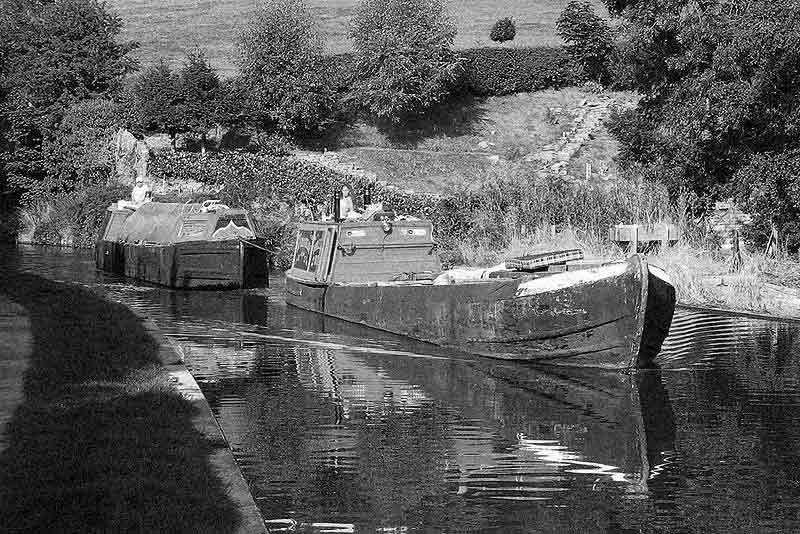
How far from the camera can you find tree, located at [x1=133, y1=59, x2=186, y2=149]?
4678cm

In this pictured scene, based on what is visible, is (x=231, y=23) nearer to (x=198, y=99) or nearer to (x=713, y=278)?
(x=198, y=99)

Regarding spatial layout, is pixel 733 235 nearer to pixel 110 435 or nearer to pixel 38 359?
pixel 38 359

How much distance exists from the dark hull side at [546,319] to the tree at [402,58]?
32088mm

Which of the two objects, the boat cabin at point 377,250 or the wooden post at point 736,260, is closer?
the boat cabin at point 377,250

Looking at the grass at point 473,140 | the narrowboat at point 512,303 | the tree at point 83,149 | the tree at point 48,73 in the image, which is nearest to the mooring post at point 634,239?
the narrowboat at point 512,303

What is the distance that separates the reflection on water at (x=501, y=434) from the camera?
9305 mm

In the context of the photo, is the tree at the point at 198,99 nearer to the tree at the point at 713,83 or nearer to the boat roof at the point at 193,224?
the boat roof at the point at 193,224

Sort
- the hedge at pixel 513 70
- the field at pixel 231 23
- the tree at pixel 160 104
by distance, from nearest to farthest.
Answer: the tree at pixel 160 104 < the hedge at pixel 513 70 < the field at pixel 231 23

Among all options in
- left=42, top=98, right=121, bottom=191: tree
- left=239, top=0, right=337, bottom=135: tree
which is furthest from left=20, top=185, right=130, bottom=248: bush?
left=239, top=0, right=337, bottom=135: tree

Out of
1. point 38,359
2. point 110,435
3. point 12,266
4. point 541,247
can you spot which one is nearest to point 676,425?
point 110,435

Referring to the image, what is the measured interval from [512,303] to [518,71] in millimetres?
40111

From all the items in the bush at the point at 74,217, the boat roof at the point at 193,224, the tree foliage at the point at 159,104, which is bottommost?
the bush at the point at 74,217

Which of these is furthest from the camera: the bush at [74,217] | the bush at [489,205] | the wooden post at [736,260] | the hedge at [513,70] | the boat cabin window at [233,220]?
the hedge at [513,70]

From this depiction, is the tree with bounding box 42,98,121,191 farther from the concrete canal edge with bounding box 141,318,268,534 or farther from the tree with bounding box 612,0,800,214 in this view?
the concrete canal edge with bounding box 141,318,268,534
